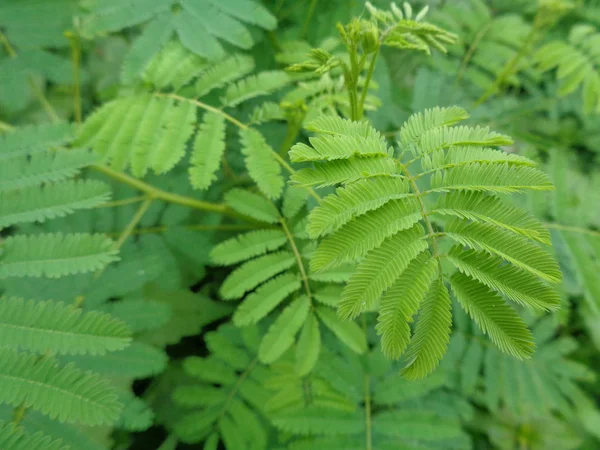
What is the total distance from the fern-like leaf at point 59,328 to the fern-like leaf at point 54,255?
0.33 ft

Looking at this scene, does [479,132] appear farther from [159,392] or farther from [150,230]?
[159,392]

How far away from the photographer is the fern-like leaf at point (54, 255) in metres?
1.27

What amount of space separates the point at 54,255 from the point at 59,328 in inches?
8.6

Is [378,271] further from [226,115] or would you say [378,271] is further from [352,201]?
[226,115]

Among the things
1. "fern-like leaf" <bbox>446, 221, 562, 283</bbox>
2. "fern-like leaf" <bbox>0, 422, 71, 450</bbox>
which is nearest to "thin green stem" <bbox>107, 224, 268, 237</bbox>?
"fern-like leaf" <bbox>0, 422, 71, 450</bbox>

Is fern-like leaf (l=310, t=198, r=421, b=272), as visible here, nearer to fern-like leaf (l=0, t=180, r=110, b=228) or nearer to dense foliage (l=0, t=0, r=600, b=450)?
dense foliage (l=0, t=0, r=600, b=450)

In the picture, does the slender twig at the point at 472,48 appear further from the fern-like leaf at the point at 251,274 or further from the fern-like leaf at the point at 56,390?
the fern-like leaf at the point at 56,390

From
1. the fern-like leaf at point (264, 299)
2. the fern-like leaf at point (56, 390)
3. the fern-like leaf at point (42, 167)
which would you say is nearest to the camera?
the fern-like leaf at point (56, 390)

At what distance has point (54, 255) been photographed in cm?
129

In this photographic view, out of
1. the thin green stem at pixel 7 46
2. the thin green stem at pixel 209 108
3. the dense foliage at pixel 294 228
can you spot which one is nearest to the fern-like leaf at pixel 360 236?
the dense foliage at pixel 294 228

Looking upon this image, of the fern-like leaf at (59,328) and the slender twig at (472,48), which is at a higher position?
the slender twig at (472,48)

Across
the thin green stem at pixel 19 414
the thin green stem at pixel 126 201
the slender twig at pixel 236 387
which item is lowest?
the slender twig at pixel 236 387

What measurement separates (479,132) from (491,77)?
158 centimetres

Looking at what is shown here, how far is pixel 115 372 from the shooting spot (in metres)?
1.54
